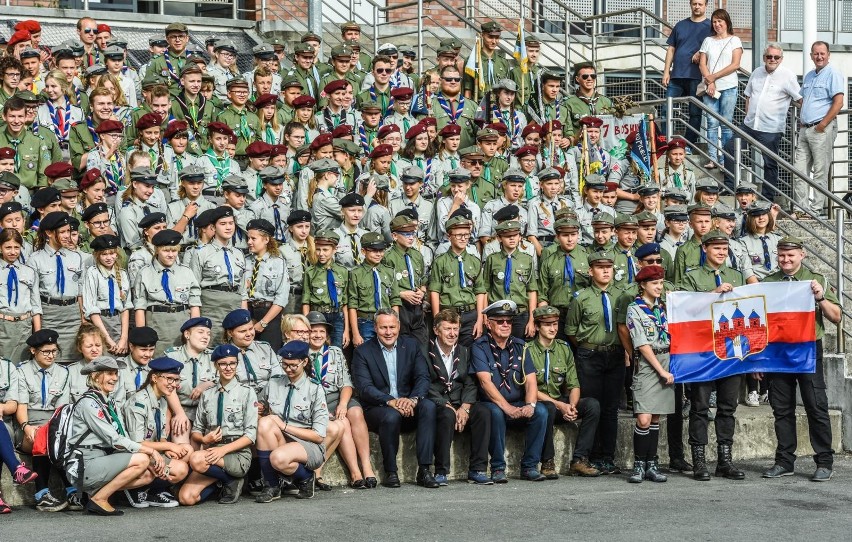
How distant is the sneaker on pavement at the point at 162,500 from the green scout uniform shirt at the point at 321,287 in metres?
2.78

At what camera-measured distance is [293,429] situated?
1250 cm

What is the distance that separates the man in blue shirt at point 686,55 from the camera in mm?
19000

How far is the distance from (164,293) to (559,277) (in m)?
4.09

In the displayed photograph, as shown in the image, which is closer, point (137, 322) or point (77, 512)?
point (77, 512)

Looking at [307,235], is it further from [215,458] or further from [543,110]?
[543,110]

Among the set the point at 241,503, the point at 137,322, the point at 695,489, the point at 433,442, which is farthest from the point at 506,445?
the point at 137,322

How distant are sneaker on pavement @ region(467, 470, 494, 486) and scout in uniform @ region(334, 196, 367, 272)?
2.64 meters

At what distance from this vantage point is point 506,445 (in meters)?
13.7

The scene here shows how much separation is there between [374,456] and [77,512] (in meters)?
2.86

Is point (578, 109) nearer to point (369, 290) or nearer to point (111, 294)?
point (369, 290)

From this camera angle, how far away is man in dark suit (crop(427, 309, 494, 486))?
1322cm

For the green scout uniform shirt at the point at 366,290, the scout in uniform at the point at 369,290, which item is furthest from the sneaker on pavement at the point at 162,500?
the green scout uniform shirt at the point at 366,290

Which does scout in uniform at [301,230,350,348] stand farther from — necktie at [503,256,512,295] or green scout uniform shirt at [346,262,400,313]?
necktie at [503,256,512,295]

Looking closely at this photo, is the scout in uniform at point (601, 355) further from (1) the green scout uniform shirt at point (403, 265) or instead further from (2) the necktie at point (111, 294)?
(2) the necktie at point (111, 294)
